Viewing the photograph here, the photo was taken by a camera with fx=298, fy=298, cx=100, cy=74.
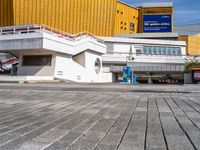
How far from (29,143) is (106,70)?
1939 inches

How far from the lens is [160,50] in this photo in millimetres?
63219

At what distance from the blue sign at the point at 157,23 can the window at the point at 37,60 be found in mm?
46274

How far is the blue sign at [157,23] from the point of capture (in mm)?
73875

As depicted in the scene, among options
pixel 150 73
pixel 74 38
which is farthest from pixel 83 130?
pixel 150 73

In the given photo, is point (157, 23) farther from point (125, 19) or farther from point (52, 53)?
point (52, 53)

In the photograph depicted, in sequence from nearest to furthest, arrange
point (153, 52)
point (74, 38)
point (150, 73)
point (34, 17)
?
1. point (74, 38)
2. point (34, 17)
3. point (150, 73)
4. point (153, 52)

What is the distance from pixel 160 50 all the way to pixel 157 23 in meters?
15.5

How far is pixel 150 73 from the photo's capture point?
5809 cm

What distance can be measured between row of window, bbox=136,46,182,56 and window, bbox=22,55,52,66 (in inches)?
1268

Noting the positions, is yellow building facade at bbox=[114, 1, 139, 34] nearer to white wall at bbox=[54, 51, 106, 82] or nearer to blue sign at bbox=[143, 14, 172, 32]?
blue sign at bbox=[143, 14, 172, 32]

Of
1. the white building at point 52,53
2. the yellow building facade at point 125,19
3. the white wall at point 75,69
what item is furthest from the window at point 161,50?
the white wall at point 75,69

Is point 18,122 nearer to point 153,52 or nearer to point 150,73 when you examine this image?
point 150,73

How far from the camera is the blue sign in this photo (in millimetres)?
73875

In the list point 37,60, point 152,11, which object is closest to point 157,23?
point 152,11
